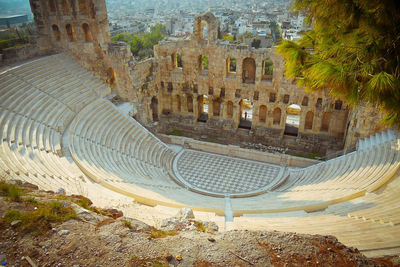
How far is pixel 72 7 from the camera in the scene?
21703 millimetres

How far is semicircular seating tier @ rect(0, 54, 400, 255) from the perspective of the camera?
10.2 metres

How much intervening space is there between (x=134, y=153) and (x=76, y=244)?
40.9 feet

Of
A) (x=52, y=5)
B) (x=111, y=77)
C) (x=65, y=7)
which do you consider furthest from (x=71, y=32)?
(x=111, y=77)

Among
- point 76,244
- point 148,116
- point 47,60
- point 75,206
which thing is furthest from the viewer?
point 148,116

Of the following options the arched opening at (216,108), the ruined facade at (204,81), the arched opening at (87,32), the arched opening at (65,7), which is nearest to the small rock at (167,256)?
the ruined facade at (204,81)

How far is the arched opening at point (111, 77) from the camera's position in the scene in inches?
898

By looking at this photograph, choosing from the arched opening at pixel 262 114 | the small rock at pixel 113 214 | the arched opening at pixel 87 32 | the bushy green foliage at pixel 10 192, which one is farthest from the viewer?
the arched opening at pixel 87 32

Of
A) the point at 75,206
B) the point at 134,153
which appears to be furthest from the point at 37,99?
the point at 75,206

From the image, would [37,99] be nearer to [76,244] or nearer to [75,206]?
[75,206]

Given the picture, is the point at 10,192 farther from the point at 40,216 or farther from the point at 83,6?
the point at 83,6

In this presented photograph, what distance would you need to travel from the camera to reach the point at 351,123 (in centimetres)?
1753

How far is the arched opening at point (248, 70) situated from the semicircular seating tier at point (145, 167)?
7511mm

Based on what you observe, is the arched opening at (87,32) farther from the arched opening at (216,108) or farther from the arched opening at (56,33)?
the arched opening at (216,108)

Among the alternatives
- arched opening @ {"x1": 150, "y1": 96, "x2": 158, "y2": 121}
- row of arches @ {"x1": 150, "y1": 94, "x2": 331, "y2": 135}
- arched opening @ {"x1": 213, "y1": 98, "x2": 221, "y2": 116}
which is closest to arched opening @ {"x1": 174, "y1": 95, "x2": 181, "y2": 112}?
row of arches @ {"x1": 150, "y1": 94, "x2": 331, "y2": 135}
